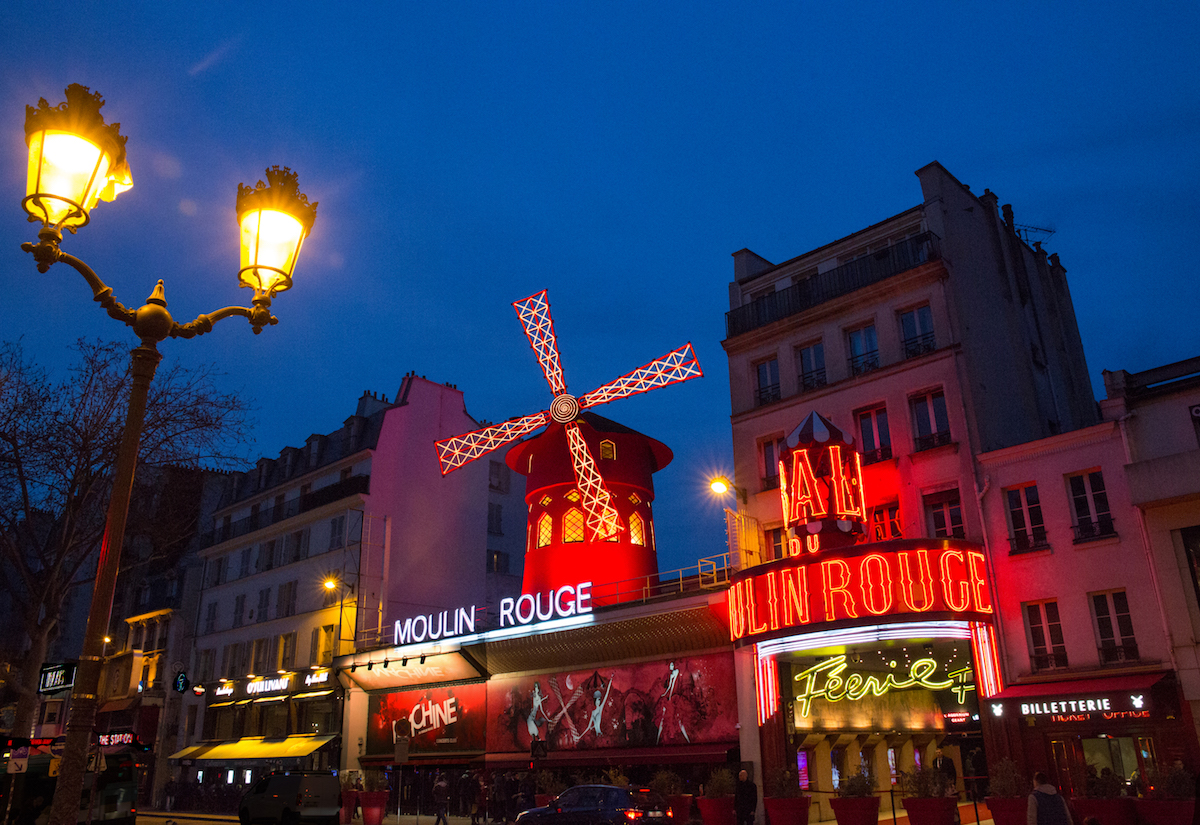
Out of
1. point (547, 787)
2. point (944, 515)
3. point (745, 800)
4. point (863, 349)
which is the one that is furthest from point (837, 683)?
point (863, 349)

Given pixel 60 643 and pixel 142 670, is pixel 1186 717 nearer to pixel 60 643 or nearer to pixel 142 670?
pixel 142 670

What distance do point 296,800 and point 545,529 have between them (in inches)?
353

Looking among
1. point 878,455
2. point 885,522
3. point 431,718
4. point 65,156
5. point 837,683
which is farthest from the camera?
point 431,718

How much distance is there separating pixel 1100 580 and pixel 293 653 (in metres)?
24.0

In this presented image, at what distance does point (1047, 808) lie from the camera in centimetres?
789

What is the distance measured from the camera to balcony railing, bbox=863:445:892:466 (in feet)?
58.7

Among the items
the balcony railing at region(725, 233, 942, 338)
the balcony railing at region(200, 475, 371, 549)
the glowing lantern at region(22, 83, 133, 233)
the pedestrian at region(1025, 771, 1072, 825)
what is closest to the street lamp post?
the glowing lantern at region(22, 83, 133, 233)

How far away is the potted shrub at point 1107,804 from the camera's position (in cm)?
1096

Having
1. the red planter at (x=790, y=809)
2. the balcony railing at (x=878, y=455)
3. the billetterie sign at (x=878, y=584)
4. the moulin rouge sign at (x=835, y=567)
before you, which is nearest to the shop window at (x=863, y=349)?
the balcony railing at (x=878, y=455)

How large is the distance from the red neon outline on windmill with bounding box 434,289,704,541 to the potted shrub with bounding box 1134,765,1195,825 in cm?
1383

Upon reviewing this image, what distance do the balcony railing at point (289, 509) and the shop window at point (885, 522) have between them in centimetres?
1677

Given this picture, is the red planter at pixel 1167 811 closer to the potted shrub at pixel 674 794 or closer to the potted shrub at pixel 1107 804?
the potted shrub at pixel 1107 804

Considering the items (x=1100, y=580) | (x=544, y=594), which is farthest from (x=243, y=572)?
(x=1100, y=580)

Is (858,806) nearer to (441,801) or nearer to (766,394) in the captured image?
(766,394)
